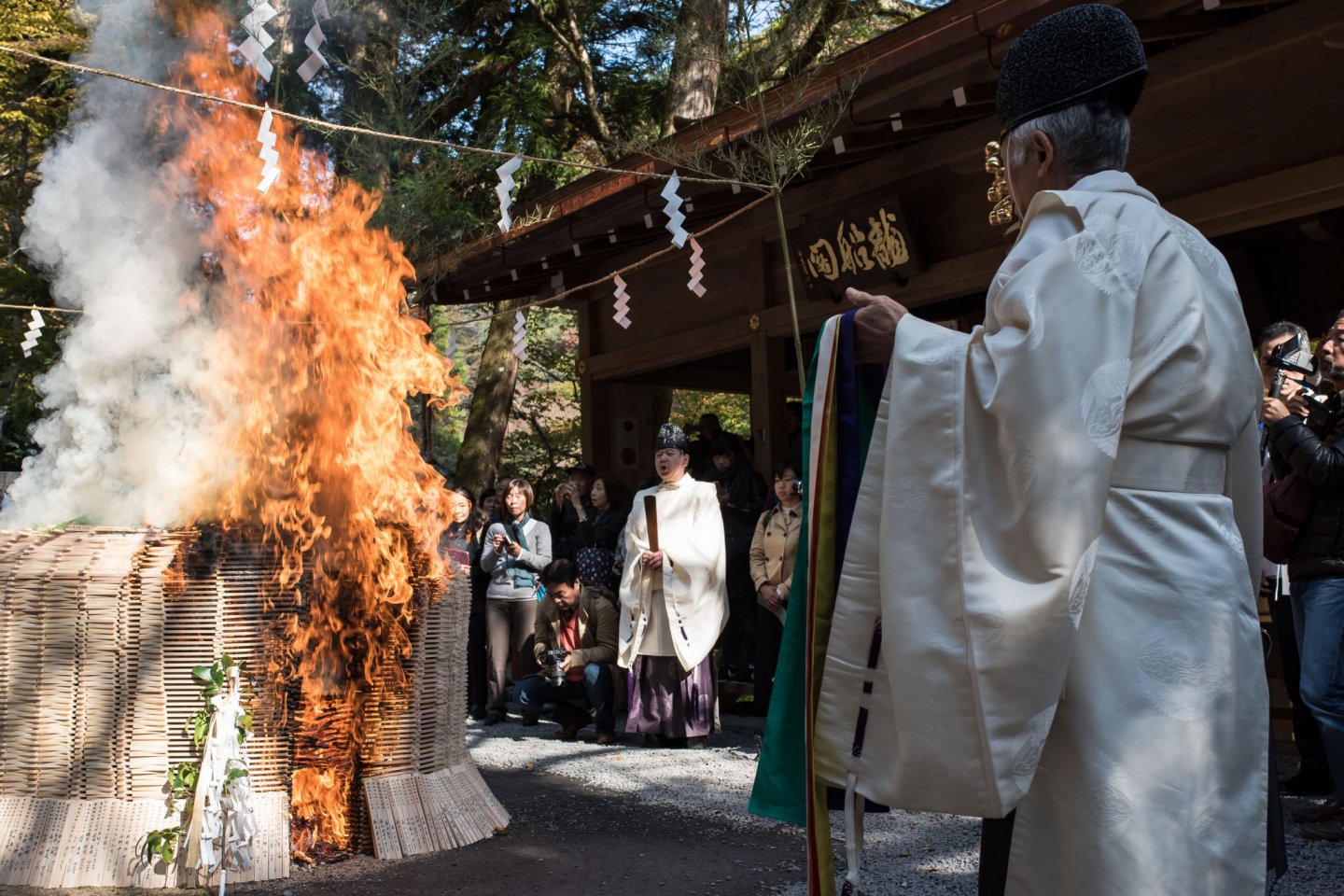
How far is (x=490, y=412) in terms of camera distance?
17422mm

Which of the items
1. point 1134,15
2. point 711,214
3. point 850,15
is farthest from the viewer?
point 850,15

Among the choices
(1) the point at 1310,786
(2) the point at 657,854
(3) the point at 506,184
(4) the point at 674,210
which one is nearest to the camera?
(2) the point at 657,854

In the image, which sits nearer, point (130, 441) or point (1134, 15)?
point (1134, 15)

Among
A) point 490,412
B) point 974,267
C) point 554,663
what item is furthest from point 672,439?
point 490,412

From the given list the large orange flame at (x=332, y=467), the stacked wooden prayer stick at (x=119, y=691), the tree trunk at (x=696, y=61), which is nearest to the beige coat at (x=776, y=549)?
the large orange flame at (x=332, y=467)

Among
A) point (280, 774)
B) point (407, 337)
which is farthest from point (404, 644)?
point (407, 337)

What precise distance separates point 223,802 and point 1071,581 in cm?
357

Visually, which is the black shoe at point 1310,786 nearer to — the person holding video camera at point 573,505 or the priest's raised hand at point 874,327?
the priest's raised hand at point 874,327

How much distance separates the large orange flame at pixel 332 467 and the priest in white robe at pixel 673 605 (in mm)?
2736

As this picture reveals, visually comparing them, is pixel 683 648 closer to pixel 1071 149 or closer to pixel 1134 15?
pixel 1134 15

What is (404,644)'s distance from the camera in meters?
5.07

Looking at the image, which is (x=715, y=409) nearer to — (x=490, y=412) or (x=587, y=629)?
(x=490, y=412)

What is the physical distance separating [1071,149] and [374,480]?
3.56 m

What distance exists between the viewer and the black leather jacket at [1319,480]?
450cm
